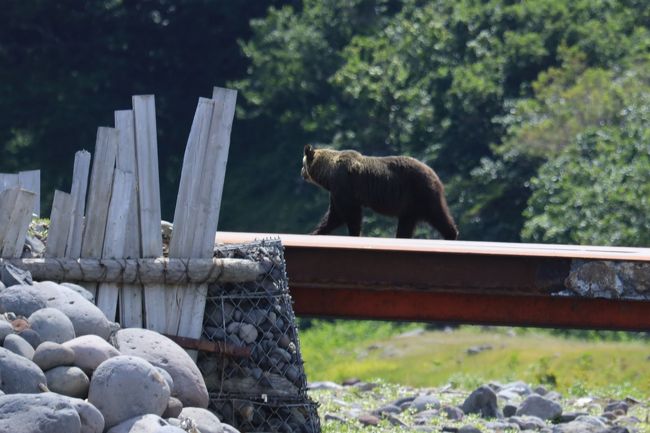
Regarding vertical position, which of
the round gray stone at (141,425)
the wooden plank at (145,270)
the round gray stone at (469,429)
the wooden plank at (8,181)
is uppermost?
the wooden plank at (8,181)

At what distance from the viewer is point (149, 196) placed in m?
10.6

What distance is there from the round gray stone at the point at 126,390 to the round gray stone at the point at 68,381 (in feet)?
0.34

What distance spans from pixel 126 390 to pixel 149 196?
2231mm

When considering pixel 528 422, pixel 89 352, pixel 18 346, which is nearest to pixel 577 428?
pixel 528 422

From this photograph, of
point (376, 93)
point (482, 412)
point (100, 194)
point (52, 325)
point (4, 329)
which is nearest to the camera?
point (4, 329)

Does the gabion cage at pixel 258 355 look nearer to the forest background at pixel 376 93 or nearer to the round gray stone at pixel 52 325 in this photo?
the round gray stone at pixel 52 325

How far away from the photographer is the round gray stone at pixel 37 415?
7.75 metres

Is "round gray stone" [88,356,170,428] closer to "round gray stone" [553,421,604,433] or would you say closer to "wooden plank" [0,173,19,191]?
"wooden plank" [0,173,19,191]

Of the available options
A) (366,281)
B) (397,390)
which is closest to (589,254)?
(366,281)

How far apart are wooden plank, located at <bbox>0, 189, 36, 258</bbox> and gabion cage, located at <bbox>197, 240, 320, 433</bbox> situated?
1.31 metres

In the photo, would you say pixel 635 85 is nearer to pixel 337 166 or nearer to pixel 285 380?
pixel 337 166

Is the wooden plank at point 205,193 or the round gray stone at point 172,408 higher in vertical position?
the wooden plank at point 205,193

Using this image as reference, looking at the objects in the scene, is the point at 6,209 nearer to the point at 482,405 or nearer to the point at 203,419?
the point at 203,419

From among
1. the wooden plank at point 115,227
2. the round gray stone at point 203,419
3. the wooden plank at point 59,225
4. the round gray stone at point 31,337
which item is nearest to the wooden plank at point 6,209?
the wooden plank at point 59,225
